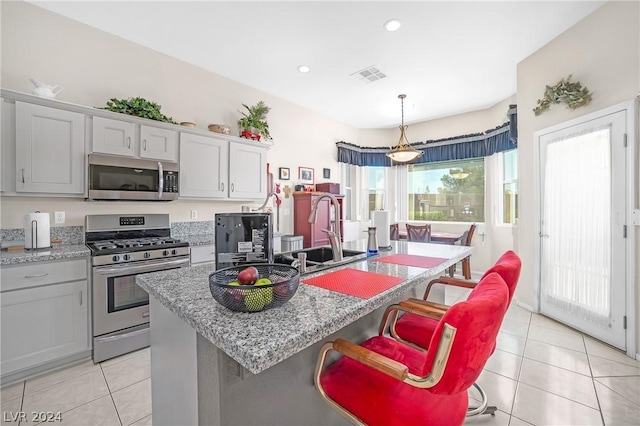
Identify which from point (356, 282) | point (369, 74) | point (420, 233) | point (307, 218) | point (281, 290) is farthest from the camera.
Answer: point (420, 233)

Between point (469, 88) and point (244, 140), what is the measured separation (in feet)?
11.2

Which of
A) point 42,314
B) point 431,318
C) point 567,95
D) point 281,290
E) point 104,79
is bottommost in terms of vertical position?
point 42,314

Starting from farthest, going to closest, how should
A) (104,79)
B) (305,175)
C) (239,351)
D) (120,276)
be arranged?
(305,175), (104,79), (120,276), (239,351)

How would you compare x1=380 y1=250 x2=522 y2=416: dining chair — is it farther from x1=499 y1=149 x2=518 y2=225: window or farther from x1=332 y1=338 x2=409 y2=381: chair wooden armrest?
x1=499 y1=149 x2=518 y2=225: window

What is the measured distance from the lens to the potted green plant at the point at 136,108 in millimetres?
2773

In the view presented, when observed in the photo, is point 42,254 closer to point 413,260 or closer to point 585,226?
point 413,260

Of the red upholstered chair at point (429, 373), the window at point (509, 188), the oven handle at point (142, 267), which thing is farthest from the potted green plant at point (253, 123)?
the window at point (509, 188)

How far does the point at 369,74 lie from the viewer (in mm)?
3820

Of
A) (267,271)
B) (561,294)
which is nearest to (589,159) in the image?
(561,294)

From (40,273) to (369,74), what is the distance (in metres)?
3.99

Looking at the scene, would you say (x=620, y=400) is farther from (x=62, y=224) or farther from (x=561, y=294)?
(x=62, y=224)

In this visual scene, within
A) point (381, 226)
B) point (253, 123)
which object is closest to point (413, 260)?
point (381, 226)

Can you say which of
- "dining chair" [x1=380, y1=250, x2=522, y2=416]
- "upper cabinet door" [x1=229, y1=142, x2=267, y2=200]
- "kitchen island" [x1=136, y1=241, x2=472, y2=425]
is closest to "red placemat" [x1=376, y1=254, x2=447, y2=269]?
"dining chair" [x1=380, y1=250, x2=522, y2=416]

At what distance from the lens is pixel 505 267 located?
127 cm
